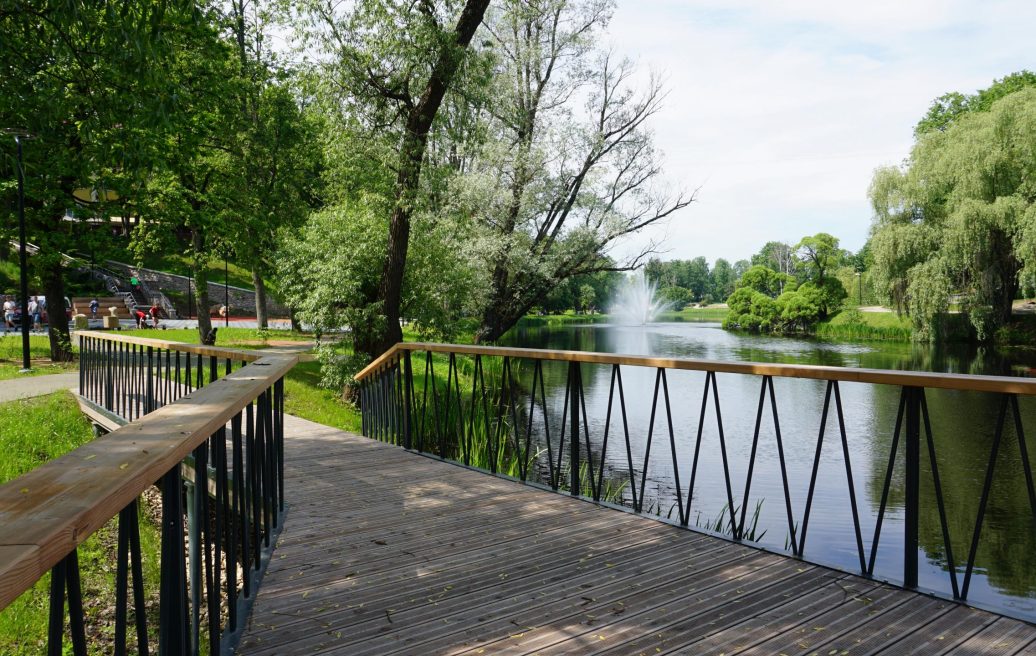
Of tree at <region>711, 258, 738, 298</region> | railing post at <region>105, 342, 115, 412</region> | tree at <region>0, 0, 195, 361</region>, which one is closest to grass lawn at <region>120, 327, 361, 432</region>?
railing post at <region>105, 342, 115, 412</region>

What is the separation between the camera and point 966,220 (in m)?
22.7

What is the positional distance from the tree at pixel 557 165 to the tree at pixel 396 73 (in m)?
7.75

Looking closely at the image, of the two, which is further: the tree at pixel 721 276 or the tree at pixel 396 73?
the tree at pixel 721 276

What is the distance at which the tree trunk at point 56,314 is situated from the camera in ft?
51.7

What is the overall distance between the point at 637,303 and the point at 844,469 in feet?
143

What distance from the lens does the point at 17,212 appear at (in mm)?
14930

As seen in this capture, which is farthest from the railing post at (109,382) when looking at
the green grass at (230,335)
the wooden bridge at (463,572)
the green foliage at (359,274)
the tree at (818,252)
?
the tree at (818,252)

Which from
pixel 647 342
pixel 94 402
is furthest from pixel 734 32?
pixel 647 342

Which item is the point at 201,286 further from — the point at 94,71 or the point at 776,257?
the point at 776,257

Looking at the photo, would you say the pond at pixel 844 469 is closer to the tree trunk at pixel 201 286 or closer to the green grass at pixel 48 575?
the green grass at pixel 48 575

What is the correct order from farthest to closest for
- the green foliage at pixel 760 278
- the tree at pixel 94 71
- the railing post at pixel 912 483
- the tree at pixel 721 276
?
the tree at pixel 721 276
the green foliage at pixel 760 278
the tree at pixel 94 71
the railing post at pixel 912 483

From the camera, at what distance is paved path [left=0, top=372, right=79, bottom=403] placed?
10.9 meters

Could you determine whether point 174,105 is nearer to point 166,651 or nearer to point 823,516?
point 166,651

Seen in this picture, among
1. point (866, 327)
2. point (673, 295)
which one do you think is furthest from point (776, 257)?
point (866, 327)
